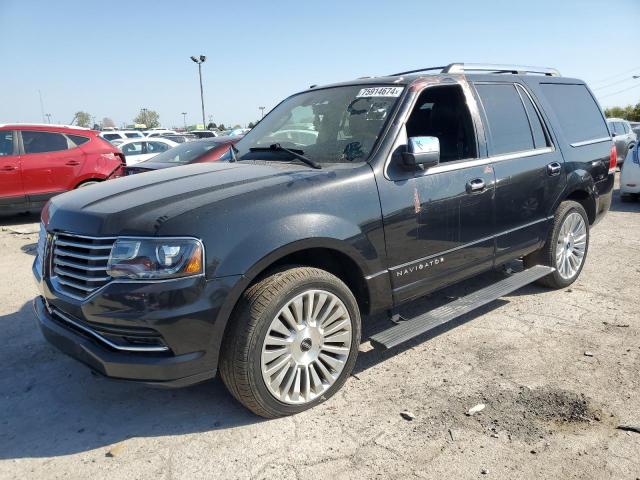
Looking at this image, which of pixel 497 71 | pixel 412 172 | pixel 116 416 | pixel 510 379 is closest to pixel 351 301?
pixel 412 172

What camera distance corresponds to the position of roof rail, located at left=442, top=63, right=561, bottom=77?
412 centimetres

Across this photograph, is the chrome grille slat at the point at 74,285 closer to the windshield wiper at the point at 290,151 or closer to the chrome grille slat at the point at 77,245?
the chrome grille slat at the point at 77,245

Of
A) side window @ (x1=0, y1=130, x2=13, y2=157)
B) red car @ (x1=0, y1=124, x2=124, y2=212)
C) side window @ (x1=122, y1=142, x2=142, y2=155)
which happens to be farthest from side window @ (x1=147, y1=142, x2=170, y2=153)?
side window @ (x1=0, y1=130, x2=13, y2=157)

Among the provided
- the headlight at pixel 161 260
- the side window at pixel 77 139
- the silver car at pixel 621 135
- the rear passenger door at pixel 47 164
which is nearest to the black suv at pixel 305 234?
the headlight at pixel 161 260

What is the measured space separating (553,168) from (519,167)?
0.56 m

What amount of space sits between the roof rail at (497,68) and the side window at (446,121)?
0.19 meters

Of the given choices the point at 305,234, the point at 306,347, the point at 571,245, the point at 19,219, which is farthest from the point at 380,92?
the point at 19,219

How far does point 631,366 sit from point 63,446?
11.7ft

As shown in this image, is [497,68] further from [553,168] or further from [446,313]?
[446,313]

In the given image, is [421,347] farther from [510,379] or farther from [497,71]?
[497,71]

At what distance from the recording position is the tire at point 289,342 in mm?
2686

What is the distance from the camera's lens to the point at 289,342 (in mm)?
2875

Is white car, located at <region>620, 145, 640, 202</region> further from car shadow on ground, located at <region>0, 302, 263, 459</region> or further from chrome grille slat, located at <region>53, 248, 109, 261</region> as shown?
chrome grille slat, located at <region>53, 248, 109, 261</region>

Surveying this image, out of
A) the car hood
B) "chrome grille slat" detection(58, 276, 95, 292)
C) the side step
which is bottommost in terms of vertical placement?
the side step
